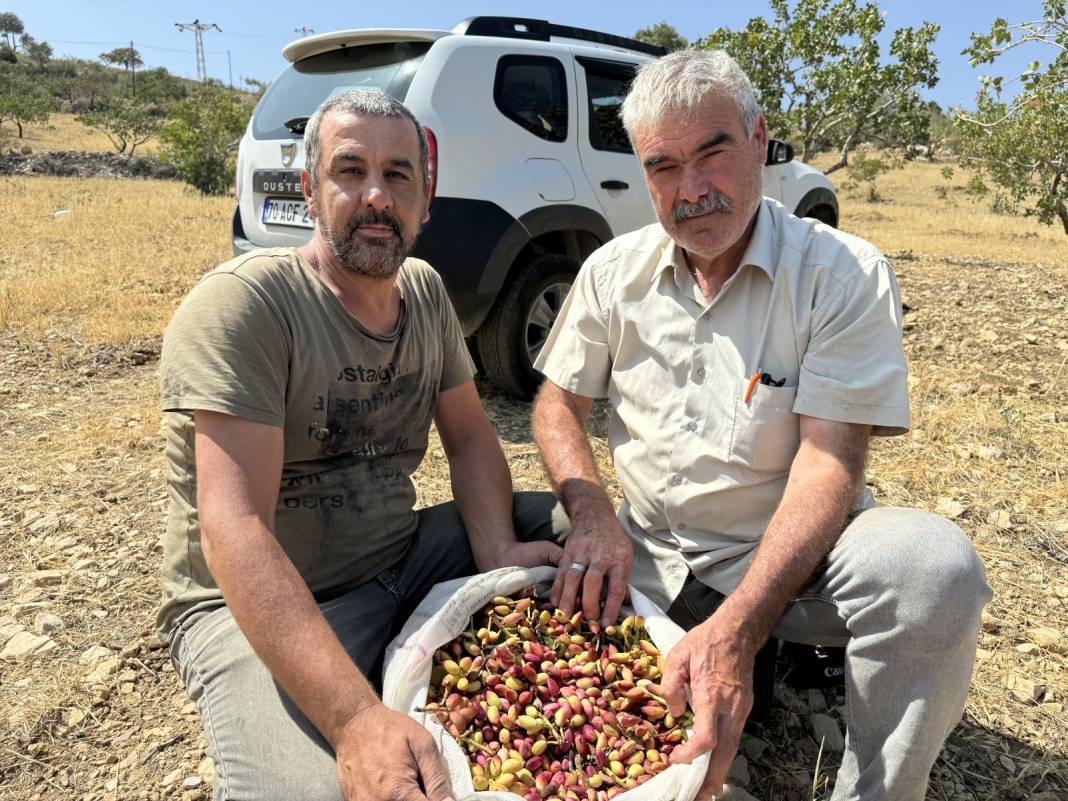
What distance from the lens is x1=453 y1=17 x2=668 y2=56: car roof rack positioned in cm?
505

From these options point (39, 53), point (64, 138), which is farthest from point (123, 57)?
point (64, 138)

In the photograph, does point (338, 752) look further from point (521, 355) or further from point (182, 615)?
point (521, 355)

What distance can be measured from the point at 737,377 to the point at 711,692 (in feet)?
2.84

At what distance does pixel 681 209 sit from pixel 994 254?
12.4 metres

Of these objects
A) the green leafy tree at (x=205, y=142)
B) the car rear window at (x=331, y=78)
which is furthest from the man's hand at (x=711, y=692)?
the green leafy tree at (x=205, y=142)

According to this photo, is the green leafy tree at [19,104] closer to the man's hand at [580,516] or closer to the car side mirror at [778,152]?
the car side mirror at [778,152]

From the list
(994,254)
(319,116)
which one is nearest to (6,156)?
(994,254)

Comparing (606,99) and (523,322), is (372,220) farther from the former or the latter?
(606,99)

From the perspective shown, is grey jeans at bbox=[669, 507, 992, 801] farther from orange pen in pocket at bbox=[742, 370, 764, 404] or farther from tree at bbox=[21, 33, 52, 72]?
tree at bbox=[21, 33, 52, 72]

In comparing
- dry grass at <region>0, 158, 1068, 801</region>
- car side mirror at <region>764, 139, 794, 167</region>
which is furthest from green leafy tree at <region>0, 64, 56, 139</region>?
car side mirror at <region>764, 139, 794, 167</region>

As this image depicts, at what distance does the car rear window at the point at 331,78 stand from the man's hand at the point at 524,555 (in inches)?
117

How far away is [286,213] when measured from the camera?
5.04 m

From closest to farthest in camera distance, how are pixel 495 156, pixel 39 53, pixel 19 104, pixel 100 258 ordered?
1. pixel 495 156
2. pixel 100 258
3. pixel 19 104
4. pixel 39 53

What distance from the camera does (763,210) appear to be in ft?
8.17
